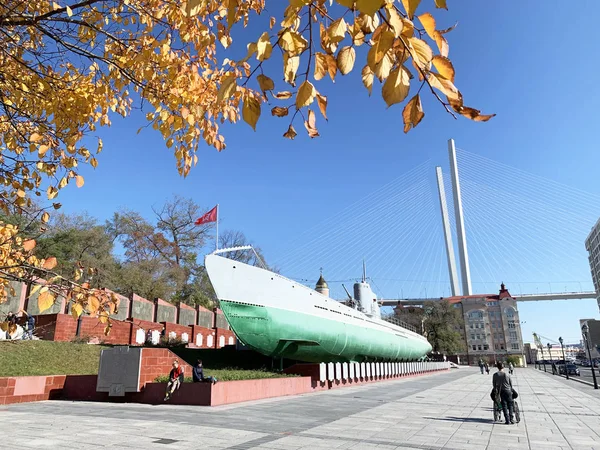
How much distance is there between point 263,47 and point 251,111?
1.24 ft

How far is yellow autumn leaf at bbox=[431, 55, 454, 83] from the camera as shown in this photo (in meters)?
1.97

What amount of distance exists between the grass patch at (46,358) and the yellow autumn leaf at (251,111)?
16.8 meters

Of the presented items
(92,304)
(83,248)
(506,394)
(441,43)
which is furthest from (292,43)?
(83,248)

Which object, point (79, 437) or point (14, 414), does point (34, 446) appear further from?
point (14, 414)

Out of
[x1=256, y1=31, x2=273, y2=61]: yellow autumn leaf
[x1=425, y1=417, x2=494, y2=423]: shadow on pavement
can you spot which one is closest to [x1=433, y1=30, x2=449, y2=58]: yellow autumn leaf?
[x1=256, y1=31, x2=273, y2=61]: yellow autumn leaf

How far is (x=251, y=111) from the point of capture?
7.87ft

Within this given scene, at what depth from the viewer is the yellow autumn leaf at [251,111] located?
2.38 m

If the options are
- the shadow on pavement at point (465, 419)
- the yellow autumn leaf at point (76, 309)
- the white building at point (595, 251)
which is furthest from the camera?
the white building at point (595, 251)

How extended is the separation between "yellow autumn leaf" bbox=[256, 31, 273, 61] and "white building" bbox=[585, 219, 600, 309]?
483 ft

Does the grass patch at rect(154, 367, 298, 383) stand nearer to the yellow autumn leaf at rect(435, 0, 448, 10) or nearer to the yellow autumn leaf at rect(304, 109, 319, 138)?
the yellow autumn leaf at rect(304, 109, 319, 138)

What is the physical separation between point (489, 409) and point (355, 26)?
46.9 feet

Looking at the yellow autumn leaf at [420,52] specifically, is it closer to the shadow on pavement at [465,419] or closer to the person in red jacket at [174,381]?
the shadow on pavement at [465,419]

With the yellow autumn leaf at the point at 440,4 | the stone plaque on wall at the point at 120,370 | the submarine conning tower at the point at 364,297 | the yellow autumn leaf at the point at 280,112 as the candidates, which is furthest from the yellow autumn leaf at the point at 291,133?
the submarine conning tower at the point at 364,297

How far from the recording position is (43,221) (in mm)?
4547
